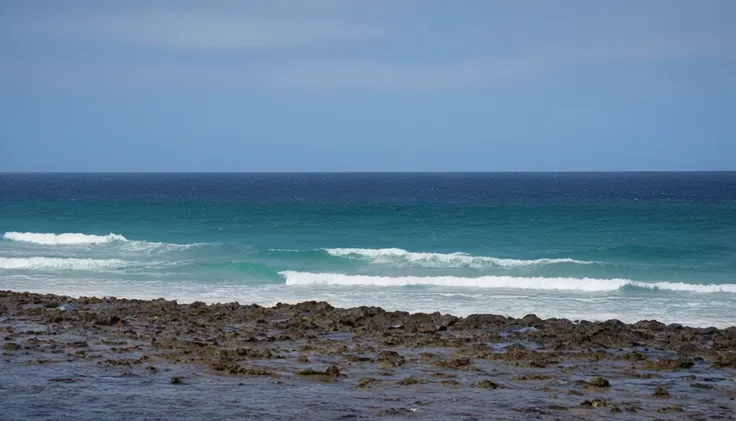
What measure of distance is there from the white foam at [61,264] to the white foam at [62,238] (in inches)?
422

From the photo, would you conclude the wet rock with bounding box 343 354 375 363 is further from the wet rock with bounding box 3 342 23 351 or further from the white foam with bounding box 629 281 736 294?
the white foam with bounding box 629 281 736 294

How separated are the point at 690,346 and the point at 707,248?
2636 cm

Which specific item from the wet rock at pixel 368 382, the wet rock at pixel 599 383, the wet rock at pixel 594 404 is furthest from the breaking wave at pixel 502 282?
the wet rock at pixel 594 404

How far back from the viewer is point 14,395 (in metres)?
10.1

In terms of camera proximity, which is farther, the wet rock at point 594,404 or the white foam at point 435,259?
the white foam at point 435,259

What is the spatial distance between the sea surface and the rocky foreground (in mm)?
5287

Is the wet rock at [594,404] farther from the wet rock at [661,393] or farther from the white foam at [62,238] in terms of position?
the white foam at [62,238]

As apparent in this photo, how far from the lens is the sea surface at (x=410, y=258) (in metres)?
24.7

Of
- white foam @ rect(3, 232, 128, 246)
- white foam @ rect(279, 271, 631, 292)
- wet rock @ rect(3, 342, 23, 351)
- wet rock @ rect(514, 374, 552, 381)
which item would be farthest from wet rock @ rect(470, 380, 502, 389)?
white foam @ rect(3, 232, 128, 246)

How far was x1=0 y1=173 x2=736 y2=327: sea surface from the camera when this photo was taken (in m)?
24.7

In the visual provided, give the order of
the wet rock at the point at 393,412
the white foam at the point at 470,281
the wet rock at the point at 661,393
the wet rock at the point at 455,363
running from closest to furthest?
the wet rock at the point at 393,412 → the wet rock at the point at 661,393 → the wet rock at the point at 455,363 → the white foam at the point at 470,281

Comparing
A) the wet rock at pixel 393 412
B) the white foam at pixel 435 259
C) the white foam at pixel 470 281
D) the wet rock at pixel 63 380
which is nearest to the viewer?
the wet rock at pixel 393 412

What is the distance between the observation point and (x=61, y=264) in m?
33.3

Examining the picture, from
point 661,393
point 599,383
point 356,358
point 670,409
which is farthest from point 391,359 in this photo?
point 670,409
